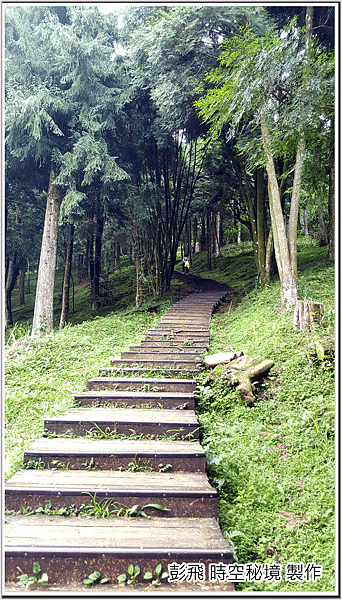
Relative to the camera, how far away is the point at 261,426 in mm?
3900

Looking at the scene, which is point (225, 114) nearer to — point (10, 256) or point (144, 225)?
point (144, 225)

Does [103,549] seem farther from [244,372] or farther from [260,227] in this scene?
[260,227]

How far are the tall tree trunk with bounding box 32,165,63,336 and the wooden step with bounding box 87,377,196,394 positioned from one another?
601cm

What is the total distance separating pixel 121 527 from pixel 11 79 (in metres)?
10.6

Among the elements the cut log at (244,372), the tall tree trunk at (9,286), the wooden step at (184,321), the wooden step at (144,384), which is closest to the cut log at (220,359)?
the cut log at (244,372)

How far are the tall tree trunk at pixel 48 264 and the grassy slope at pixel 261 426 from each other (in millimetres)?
2408

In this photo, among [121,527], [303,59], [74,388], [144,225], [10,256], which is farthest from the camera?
[10,256]

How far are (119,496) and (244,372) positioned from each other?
101 inches

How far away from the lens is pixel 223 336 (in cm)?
742

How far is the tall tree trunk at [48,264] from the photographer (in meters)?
10.0

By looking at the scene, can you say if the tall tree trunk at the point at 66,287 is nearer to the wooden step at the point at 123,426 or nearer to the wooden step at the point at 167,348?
the wooden step at the point at 167,348

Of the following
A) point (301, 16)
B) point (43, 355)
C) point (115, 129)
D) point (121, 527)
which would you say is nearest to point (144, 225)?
point (115, 129)

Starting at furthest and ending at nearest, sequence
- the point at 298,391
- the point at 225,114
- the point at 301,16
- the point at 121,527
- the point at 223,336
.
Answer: the point at 301,16 → the point at 223,336 → the point at 225,114 → the point at 298,391 → the point at 121,527

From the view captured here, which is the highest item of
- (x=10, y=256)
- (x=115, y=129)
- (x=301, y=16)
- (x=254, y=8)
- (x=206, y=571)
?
(x=301, y=16)
